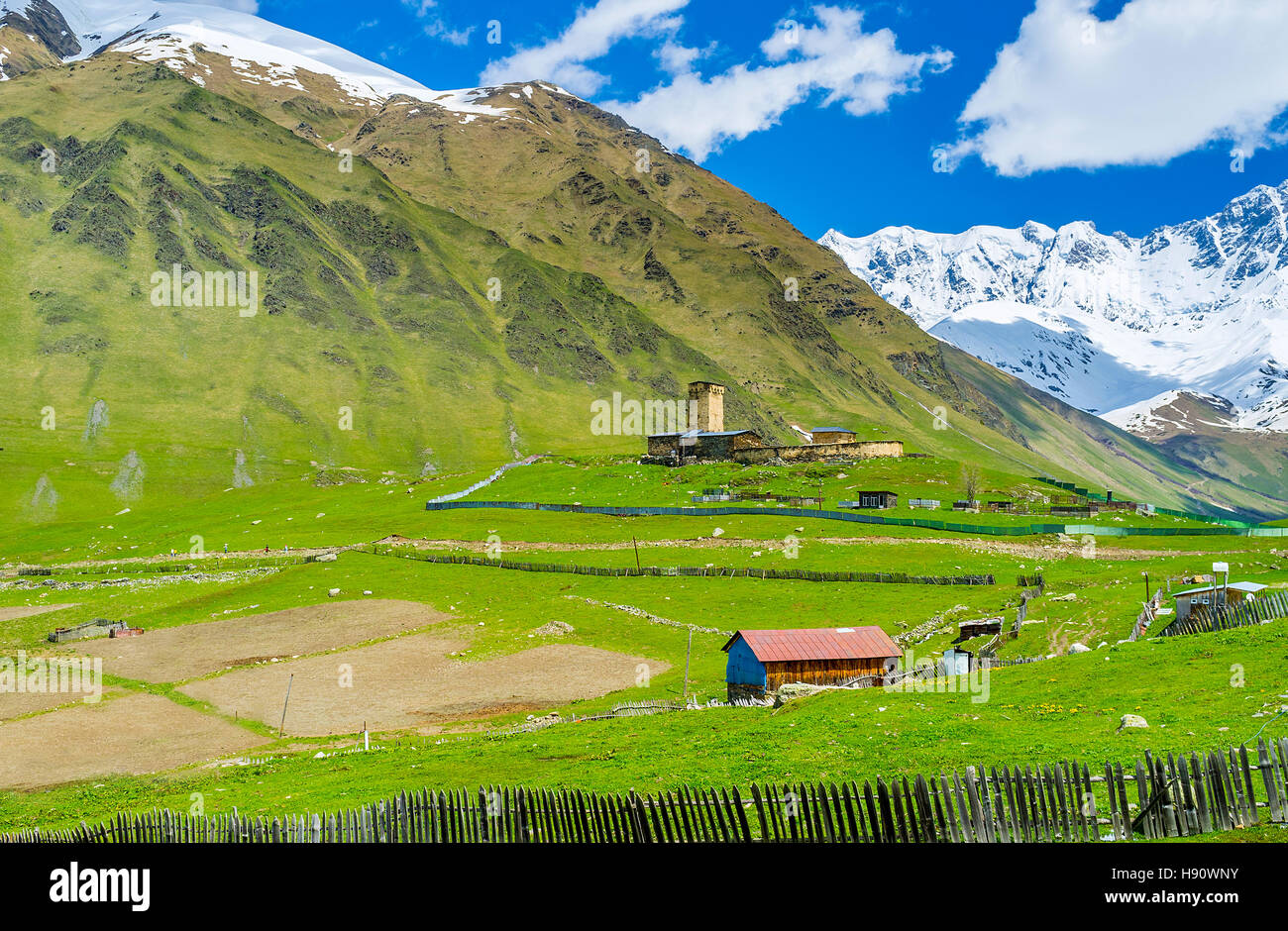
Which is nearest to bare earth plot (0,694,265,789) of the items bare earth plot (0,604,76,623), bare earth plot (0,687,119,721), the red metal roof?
bare earth plot (0,687,119,721)

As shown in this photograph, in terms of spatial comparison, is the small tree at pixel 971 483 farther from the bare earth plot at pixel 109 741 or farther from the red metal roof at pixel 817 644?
the bare earth plot at pixel 109 741

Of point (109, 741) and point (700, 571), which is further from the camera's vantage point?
point (700, 571)

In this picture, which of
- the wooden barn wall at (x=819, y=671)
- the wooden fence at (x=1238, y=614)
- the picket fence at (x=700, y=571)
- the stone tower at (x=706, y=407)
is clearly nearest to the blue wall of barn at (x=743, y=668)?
the wooden barn wall at (x=819, y=671)

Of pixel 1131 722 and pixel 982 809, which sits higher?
pixel 982 809

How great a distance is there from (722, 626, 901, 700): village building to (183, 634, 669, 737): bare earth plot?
27.5ft

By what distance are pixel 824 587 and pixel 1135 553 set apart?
3335 cm

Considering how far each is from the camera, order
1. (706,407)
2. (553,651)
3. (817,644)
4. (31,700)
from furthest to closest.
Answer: (706,407) < (553,651) < (31,700) < (817,644)

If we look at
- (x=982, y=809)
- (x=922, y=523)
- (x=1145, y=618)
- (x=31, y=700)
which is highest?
(x=922, y=523)

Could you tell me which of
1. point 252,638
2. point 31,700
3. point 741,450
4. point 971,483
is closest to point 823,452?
point 741,450

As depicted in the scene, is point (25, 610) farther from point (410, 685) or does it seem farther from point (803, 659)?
point (803, 659)

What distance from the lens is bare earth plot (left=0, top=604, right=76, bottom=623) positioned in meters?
81.3

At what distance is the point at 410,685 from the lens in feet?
190

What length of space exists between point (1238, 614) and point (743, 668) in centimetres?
2410

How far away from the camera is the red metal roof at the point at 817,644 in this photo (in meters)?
50.6
